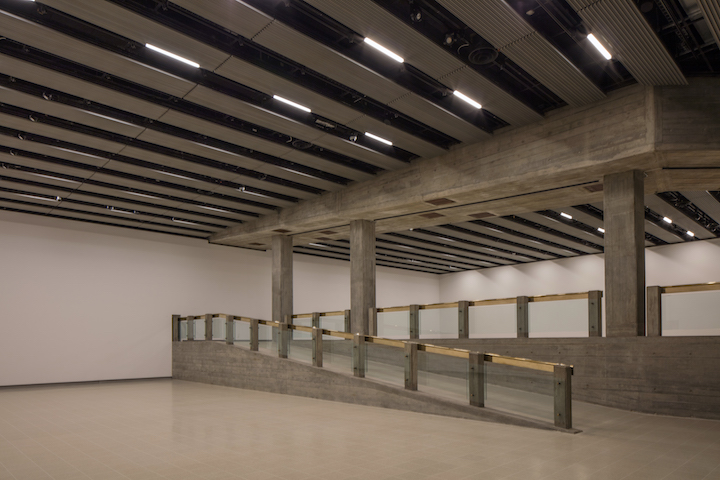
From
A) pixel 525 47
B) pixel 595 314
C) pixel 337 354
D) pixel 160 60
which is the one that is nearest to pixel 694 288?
pixel 595 314

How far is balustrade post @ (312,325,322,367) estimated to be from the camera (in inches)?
481

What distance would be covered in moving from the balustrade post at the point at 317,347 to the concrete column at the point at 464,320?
365cm

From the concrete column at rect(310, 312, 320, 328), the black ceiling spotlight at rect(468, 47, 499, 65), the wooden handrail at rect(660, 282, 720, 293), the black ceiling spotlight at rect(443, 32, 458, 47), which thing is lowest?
the concrete column at rect(310, 312, 320, 328)

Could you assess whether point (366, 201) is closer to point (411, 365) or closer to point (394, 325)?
point (394, 325)

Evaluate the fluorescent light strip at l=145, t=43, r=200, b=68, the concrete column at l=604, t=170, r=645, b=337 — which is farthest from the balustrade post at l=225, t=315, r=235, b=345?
the concrete column at l=604, t=170, r=645, b=337

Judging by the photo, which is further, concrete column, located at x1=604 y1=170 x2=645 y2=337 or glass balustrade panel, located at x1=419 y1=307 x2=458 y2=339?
glass balustrade panel, located at x1=419 y1=307 x2=458 y2=339

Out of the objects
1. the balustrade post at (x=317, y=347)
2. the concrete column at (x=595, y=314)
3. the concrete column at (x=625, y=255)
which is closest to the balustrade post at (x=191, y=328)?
the balustrade post at (x=317, y=347)

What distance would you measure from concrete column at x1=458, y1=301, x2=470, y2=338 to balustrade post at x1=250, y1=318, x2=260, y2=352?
5597mm

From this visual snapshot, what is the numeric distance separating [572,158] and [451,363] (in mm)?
4667

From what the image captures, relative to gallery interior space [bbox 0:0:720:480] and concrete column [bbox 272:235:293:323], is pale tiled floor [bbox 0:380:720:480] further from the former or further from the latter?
concrete column [bbox 272:235:293:323]

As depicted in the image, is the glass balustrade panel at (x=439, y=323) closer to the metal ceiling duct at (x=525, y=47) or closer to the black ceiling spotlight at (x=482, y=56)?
the metal ceiling duct at (x=525, y=47)

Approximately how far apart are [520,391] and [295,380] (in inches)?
250

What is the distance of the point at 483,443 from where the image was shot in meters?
6.52

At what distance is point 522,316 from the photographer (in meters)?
11.9
